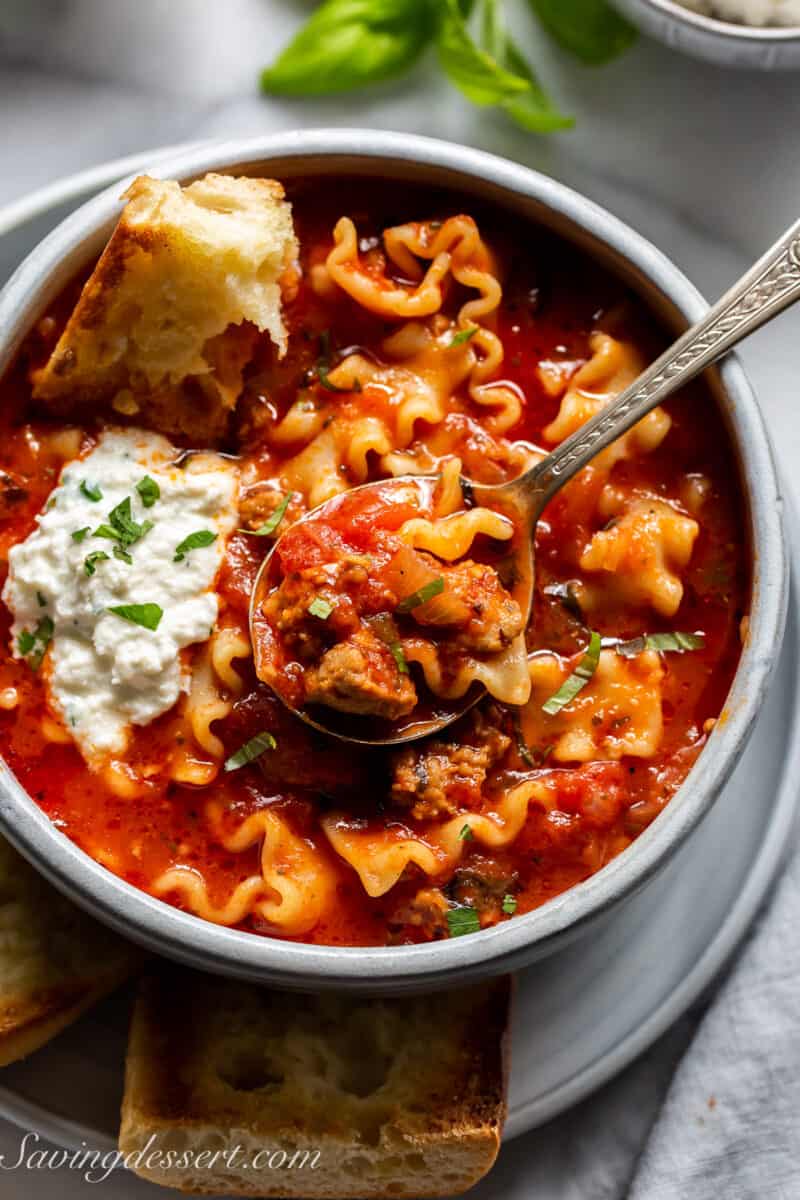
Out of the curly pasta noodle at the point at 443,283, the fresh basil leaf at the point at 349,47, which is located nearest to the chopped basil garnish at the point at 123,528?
the curly pasta noodle at the point at 443,283

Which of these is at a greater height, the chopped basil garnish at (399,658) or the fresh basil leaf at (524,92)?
the fresh basil leaf at (524,92)

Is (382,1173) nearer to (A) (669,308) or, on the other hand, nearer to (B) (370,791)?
(B) (370,791)

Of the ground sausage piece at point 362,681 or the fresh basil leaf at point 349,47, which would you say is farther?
the fresh basil leaf at point 349,47

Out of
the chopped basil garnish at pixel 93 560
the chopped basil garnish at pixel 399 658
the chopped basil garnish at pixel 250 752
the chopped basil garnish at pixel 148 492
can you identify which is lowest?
the chopped basil garnish at pixel 250 752

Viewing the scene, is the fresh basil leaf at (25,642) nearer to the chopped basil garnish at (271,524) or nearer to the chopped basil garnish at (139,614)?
the chopped basil garnish at (139,614)

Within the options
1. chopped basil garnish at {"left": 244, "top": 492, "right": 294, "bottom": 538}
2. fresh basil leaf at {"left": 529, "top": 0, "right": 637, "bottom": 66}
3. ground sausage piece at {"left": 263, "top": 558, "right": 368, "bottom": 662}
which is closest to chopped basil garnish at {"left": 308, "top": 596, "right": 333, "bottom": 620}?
ground sausage piece at {"left": 263, "top": 558, "right": 368, "bottom": 662}

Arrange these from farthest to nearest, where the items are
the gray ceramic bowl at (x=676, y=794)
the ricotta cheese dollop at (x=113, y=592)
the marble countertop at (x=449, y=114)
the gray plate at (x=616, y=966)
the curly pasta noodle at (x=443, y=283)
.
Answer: the marble countertop at (x=449, y=114)
the gray plate at (x=616, y=966)
the curly pasta noodle at (x=443, y=283)
the ricotta cheese dollop at (x=113, y=592)
the gray ceramic bowl at (x=676, y=794)

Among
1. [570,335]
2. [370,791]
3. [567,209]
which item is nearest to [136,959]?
[370,791]

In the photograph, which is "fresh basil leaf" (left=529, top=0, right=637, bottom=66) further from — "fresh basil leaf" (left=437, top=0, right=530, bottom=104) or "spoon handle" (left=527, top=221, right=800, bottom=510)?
"spoon handle" (left=527, top=221, right=800, bottom=510)
